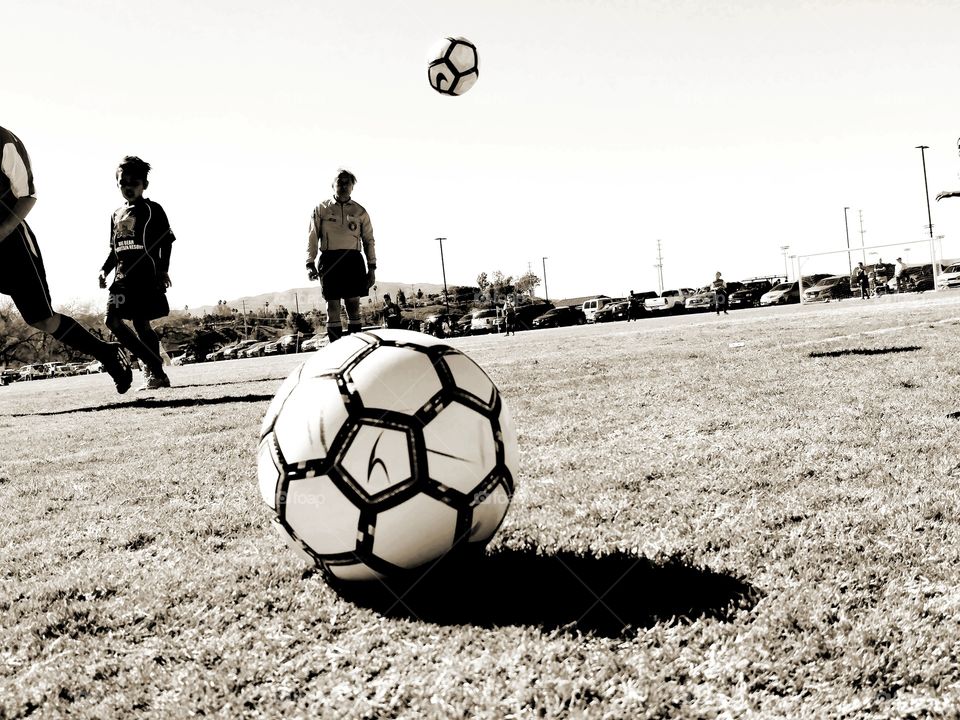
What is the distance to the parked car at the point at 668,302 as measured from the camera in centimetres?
5397

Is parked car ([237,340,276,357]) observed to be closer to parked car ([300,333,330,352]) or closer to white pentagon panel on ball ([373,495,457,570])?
parked car ([300,333,330,352])

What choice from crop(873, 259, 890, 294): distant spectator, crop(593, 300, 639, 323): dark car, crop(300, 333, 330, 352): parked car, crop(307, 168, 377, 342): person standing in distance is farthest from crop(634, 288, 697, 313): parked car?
crop(307, 168, 377, 342): person standing in distance

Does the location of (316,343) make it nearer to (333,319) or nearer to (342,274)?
(333,319)

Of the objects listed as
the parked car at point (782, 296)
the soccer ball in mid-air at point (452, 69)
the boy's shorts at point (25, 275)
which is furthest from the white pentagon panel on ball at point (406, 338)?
the parked car at point (782, 296)

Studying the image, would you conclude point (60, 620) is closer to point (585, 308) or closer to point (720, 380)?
point (720, 380)

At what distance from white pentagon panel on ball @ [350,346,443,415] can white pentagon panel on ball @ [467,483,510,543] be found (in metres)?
0.40

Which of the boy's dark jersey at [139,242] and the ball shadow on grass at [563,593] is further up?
the boy's dark jersey at [139,242]

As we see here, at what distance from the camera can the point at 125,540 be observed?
3.07m

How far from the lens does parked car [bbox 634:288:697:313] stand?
53969 millimetres

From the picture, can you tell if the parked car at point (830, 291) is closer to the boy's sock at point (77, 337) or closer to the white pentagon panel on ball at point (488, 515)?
the boy's sock at point (77, 337)

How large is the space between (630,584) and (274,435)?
51.3 inches

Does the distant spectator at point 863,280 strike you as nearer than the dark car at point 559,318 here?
Yes

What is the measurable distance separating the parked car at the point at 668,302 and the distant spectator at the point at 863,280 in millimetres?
12016

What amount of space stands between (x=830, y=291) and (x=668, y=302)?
41.0 ft
